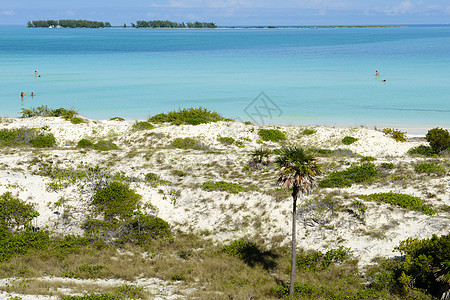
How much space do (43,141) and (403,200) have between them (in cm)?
3430

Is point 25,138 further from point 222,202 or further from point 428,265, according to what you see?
point 428,265

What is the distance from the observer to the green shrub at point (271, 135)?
4359 centimetres

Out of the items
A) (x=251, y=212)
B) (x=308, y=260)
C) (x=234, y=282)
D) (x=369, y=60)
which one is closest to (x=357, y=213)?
(x=308, y=260)

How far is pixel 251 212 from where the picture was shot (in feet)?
85.5

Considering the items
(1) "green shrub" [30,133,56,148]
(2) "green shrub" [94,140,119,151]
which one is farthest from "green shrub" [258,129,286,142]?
(1) "green shrub" [30,133,56,148]

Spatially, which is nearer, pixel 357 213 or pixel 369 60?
pixel 357 213

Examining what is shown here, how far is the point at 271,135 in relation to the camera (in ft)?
145

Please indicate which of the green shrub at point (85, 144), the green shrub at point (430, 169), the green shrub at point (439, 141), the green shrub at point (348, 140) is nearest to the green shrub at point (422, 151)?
the green shrub at point (439, 141)

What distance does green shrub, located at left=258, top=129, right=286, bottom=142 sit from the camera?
43.6m

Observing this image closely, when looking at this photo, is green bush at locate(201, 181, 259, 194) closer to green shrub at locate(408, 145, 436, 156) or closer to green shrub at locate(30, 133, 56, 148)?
green shrub at locate(408, 145, 436, 156)

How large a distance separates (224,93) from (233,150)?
40.6m

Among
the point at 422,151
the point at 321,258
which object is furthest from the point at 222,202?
the point at 422,151

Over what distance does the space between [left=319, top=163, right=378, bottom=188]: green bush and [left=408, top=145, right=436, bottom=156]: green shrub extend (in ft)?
33.4

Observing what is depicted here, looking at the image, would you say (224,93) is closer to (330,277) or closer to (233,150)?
(233,150)
